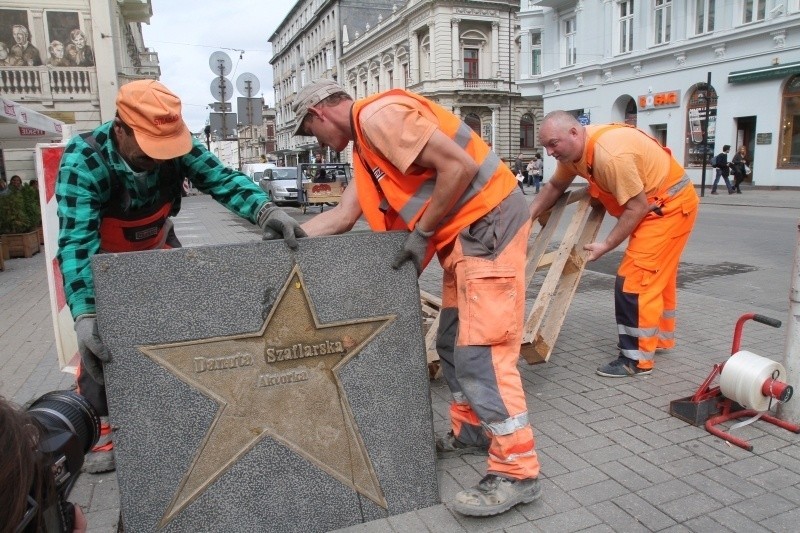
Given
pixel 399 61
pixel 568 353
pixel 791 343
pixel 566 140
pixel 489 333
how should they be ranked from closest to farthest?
pixel 489 333, pixel 791 343, pixel 566 140, pixel 568 353, pixel 399 61

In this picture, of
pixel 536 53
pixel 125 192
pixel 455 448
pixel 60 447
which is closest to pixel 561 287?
pixel 455 448

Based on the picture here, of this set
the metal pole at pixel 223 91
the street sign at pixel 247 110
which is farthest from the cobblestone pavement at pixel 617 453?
the street sign at pixel 247 110

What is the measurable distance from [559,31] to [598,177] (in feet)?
98.1

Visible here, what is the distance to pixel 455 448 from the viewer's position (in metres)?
3.09

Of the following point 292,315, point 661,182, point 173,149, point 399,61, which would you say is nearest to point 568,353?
point 661,182

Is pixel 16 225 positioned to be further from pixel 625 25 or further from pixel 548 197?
pixel 625 25

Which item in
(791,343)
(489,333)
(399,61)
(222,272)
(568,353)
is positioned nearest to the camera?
(222,272)

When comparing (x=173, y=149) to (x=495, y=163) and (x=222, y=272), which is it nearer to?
(x=222, y=272)

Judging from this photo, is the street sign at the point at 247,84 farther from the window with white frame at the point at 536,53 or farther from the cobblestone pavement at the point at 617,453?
the window with white frame at the point at 536,53

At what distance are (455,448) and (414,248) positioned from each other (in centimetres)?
116

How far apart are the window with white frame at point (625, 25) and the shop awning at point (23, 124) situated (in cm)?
2265

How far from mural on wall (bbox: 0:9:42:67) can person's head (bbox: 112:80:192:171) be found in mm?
23059

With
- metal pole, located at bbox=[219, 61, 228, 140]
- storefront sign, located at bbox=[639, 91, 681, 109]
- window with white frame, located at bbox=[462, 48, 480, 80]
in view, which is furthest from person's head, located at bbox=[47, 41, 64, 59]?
window with white frame, located at bbox=[462, 48, 480, 80]

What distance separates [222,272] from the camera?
2301mm
